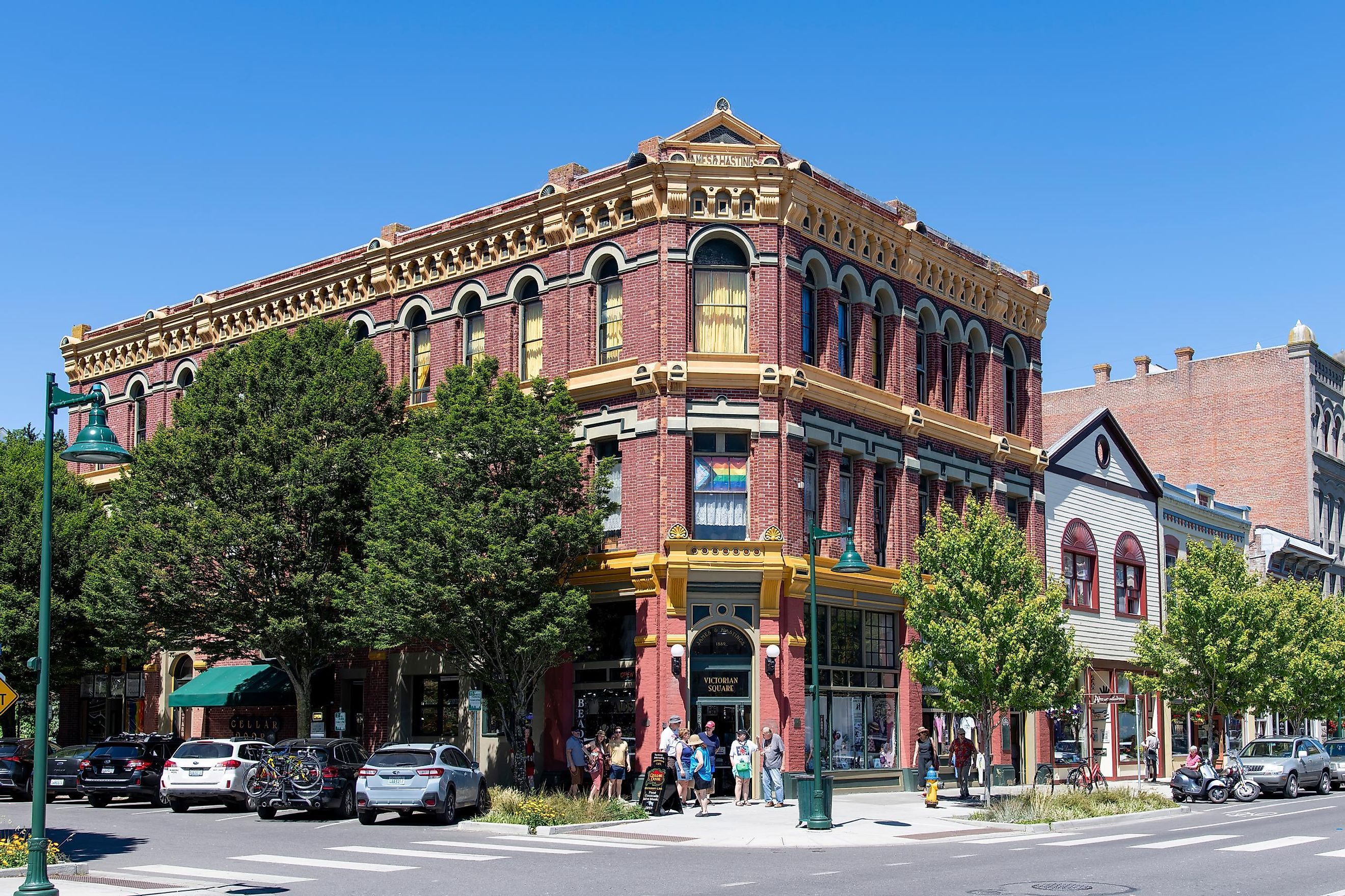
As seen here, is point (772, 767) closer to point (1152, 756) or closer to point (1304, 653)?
point (1152, 756)

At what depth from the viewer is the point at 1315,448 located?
209 feet

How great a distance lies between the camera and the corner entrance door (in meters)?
31.5

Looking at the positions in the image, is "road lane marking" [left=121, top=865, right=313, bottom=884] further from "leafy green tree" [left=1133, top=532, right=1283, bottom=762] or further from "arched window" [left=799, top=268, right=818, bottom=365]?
"leafy green tree" [left=1133, top=532, right=1283, bottom=762]

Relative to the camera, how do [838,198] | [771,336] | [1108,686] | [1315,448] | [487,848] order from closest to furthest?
1. [487,848]
2. [771,336]
3. [838,198]
4. [1108,686]
5. [1315,448]

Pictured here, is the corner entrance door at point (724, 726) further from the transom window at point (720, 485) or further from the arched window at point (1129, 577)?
the arched window at point (1129, 577)

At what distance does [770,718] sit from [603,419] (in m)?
8.22

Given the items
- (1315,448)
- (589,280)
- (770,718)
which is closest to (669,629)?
(770,718)

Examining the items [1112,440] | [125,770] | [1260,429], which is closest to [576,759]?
[125,770]

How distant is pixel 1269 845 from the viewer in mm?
21172

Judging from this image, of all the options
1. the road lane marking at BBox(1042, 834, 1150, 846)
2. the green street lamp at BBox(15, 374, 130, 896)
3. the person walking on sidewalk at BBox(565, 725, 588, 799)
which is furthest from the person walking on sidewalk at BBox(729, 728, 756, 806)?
the green street lamp at BBox(15, 374, 130, 896)

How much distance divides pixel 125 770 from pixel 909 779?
62.9 feet

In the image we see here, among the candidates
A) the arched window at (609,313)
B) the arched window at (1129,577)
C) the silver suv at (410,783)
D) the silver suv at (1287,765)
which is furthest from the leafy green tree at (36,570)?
the arched window at (1129,577)

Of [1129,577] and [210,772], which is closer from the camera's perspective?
[210,772]

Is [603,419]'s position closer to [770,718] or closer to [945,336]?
[770,718]
